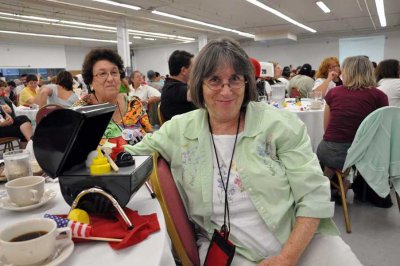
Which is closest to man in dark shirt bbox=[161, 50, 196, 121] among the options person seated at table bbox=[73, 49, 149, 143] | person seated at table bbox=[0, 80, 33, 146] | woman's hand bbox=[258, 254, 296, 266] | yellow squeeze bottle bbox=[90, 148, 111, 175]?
person seated at table bbox=[73, 49, 149, 143]

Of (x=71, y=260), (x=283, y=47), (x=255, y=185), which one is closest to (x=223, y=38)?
(x=255, y=185)

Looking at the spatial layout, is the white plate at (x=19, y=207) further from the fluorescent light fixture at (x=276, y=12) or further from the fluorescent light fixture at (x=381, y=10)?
the fluorescent light fixture at (x=381, y=10)

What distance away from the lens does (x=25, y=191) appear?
0.93 meters

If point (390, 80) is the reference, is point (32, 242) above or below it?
below

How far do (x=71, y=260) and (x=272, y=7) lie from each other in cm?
1047

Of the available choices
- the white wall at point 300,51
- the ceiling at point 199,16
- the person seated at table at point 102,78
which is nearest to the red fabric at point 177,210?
the person seated at table at point 102,78

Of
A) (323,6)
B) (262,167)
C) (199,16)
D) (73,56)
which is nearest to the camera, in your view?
(262,167)

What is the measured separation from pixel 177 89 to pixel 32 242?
2666 mm

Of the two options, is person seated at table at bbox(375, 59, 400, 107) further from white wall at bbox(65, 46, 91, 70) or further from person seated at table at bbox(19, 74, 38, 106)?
white wall at bbox(65, 46, 91, 70)

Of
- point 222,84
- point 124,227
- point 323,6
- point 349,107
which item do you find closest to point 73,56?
point 323,6

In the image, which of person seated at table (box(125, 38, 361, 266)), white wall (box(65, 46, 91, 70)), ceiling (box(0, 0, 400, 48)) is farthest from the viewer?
white wall (box(65, 46, 91, 70))

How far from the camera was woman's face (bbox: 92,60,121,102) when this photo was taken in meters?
2.17

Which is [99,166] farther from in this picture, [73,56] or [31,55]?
[73,56]

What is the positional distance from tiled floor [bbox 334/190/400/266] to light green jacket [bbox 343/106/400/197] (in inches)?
12.8
